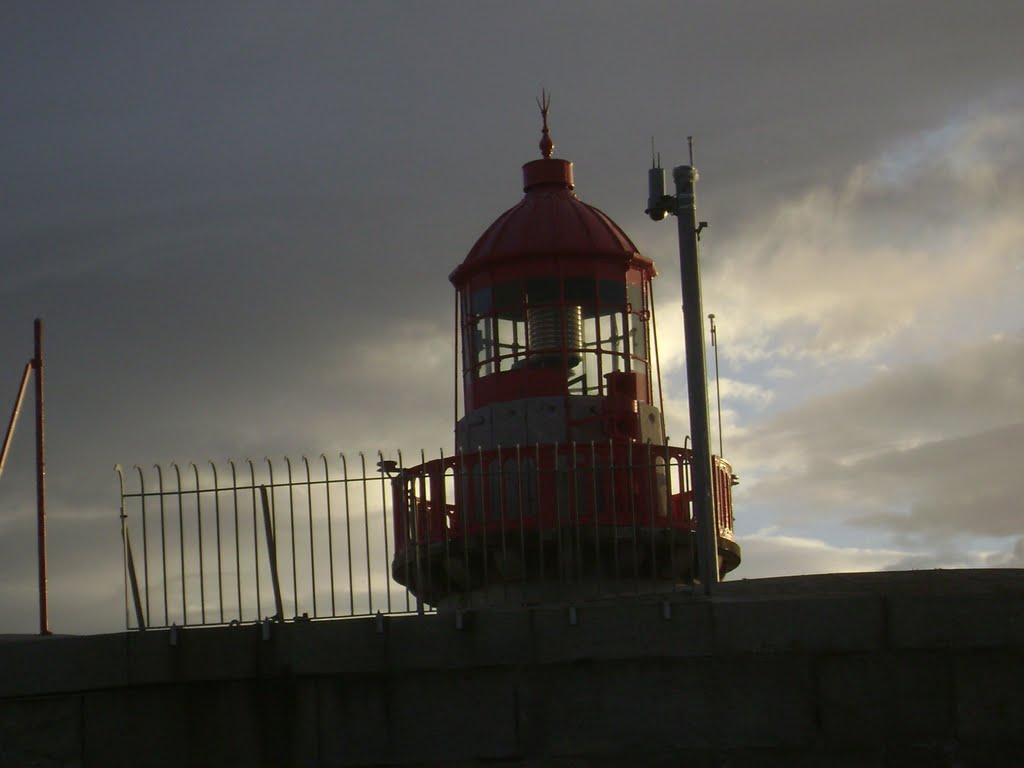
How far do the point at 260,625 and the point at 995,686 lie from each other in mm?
5205

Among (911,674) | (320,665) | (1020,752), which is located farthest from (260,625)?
(1020,752)

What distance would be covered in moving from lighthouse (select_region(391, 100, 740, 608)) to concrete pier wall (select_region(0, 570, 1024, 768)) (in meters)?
3.87

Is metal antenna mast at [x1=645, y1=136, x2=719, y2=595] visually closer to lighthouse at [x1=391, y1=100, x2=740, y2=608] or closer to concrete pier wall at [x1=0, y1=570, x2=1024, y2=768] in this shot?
concrete pier wall at [x1=0, y1=570, x2=1024, y2=768]

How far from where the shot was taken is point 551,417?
58.2ft

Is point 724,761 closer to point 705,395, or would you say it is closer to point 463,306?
point 705,395

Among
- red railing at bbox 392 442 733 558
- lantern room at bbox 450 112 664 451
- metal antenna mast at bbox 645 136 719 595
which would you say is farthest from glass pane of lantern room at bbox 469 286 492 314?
metal antenna mast at bbox 645 136 719 595

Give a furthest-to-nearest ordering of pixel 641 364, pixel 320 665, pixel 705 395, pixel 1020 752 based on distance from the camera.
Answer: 1. pixel 641 364
2. pixel 705 395
3. pixel 320 665
4. pixel 1020 752

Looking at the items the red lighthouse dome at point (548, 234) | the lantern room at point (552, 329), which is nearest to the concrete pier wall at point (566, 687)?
the lantern room at point (552, 329)

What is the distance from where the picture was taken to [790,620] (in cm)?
1185

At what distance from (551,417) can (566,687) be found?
6036 mm

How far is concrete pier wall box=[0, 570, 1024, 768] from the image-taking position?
1167 centimetres

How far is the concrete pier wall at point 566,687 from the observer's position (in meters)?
11.7

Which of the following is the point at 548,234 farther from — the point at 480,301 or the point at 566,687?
the point at 566,687

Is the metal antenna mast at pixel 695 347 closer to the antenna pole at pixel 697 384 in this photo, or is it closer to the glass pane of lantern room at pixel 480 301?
the antenna pole at pixel 697 384
